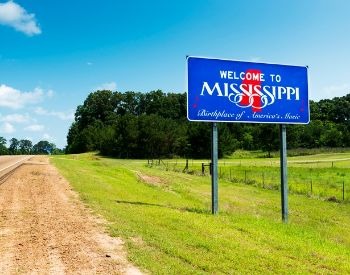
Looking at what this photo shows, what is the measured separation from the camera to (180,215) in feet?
44.5

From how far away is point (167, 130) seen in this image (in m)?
104

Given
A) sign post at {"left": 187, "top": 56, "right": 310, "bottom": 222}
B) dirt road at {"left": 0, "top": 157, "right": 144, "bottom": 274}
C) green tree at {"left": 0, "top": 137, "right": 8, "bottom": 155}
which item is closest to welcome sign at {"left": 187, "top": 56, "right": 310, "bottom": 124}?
sign post at {"left": 187, "top": 56, "right": 310, "bottom": 222}

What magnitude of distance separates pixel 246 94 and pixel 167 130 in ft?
285

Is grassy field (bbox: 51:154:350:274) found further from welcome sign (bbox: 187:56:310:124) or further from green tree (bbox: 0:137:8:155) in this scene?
green tree (bbox: 0:137:8:155)

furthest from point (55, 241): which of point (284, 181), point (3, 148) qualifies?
point (3, 148)

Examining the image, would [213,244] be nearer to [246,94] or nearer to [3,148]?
[246,94]

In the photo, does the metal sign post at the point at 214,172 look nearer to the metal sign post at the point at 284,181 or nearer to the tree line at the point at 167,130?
the metal sign post at the point at 284,181

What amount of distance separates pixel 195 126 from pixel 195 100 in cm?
8949

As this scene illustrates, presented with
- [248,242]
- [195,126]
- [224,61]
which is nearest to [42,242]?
[248,242]

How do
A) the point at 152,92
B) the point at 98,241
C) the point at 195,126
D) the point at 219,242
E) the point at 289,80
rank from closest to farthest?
the point at 98,241
the point at 219,242
the point at 289,80
the point at 195,126
the point at 152,92

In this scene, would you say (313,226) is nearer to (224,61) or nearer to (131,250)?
(224,61)

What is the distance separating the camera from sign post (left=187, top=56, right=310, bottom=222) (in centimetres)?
1619

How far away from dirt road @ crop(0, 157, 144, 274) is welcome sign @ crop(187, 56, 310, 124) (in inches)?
227

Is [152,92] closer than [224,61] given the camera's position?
No
